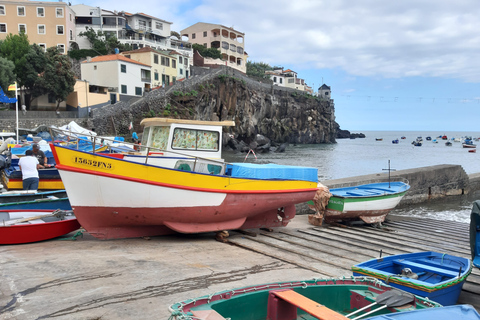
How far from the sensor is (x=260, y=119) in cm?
6203

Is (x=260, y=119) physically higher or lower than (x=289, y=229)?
higher

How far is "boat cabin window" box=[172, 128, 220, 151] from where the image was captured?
974 cm

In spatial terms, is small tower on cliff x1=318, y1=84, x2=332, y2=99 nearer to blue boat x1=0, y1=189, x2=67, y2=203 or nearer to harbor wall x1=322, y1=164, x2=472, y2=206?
harbor wall x1=322, y1=164, x2=472, y2=206

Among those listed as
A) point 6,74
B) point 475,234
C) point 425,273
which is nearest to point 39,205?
point 425,273

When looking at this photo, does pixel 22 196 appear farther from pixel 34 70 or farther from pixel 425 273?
pixel 34 70

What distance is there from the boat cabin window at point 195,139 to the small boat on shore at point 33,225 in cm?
324

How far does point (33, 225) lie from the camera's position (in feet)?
22.5

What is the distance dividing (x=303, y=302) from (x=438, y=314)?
119cm

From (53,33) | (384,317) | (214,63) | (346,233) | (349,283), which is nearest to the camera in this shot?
(384,317)

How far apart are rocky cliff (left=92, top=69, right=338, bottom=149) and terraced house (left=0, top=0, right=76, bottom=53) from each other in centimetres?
1997

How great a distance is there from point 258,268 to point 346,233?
4.29m

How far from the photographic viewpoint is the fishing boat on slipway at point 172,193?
6.91 m

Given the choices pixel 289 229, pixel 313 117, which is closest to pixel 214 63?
pixel 313 117

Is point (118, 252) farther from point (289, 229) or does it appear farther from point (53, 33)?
point (53, 33)
